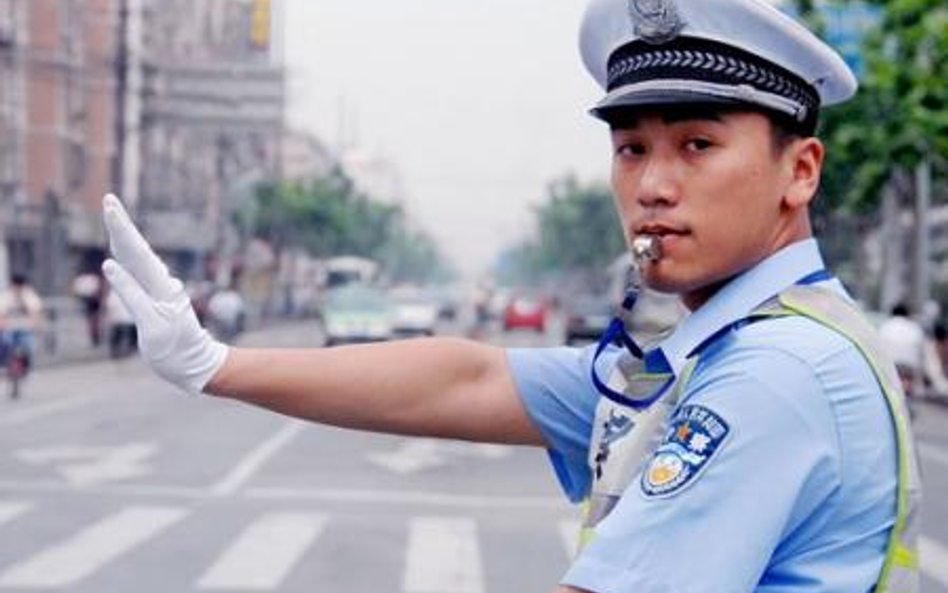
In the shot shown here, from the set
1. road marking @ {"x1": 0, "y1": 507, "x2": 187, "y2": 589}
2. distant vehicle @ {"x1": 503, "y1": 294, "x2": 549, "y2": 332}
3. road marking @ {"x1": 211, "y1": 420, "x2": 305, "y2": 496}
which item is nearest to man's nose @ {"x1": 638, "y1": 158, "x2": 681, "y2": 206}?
road marking @ {"x1": 0, "y1": 507, "x2": 187, "y2": 589}

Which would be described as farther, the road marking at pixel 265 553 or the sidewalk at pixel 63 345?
the sidewalk at pixel 63 345

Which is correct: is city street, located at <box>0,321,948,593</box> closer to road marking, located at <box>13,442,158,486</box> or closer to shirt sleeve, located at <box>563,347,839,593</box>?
road marking, located at <box>13,442,158,486</box>

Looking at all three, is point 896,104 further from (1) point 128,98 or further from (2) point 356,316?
(1) point 128,98

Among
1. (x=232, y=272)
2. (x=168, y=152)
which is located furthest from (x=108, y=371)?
(x=168, y=152)

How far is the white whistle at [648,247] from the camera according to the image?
5.79 feet

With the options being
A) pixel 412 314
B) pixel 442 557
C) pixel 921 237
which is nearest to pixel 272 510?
pixel 442 557

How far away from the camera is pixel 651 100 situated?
5.76 ft

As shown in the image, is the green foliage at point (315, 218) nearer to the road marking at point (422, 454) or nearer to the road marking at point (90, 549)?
the road marking at point (422, 454)

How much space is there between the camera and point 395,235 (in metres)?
157

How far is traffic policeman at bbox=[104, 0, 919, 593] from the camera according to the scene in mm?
1537

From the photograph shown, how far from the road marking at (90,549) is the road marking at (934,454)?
7.58 m

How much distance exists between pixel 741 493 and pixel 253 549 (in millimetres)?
8162

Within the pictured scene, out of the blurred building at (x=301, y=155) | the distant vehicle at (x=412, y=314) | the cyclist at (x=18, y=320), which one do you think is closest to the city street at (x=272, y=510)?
the cyclist at (x=18, y=320)

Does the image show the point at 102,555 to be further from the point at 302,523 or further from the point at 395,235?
the point at 395,235
